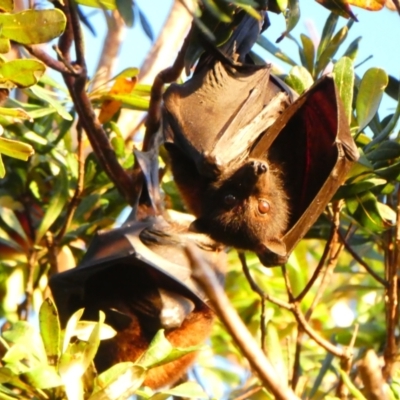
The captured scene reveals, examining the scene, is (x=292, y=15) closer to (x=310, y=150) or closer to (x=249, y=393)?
(x=310, y=150)

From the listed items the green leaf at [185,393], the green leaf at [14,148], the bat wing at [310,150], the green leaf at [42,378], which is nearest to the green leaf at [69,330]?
the green leaf at [42,378]

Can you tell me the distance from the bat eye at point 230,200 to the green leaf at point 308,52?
0.58 metres

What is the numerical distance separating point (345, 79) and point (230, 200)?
64 cm

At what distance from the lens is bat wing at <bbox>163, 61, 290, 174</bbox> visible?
124 inches

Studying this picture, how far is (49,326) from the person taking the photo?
2.36 metres

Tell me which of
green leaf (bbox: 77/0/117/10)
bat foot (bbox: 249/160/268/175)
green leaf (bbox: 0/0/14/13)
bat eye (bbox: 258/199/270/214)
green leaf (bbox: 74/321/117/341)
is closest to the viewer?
green leaf (bbox: 0/0/14/13)

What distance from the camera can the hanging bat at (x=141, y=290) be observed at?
3.40 meters

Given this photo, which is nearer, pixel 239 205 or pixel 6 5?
pixel 6 5

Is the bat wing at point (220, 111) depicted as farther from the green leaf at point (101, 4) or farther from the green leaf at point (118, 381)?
the green leaf at point (118, 381)

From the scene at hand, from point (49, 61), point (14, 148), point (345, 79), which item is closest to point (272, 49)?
point (345, 79)

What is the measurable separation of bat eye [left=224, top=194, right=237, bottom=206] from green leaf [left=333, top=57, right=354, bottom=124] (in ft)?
1.78

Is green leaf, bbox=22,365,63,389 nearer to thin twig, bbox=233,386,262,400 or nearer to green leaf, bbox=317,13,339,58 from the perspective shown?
thin twig, bbox=233,386,262,400

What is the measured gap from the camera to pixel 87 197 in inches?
148

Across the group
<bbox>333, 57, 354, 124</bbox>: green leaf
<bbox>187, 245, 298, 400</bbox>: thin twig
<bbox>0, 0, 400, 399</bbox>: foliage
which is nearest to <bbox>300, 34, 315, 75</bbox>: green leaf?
<bbox>0, 0, 400, 399</bbox>: foliage
